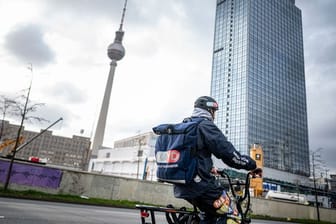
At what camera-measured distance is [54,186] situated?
1659 centimetres

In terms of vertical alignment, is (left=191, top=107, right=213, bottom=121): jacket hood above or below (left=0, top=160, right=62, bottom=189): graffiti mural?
above

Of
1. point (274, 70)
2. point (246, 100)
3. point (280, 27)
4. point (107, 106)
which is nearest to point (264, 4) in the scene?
point (280, 27)

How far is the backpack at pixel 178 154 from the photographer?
220 centimetres

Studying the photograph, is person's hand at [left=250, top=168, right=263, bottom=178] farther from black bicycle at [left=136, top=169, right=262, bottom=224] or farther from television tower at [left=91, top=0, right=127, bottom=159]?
television tower at [left=91, top=0, right=127, bottom=159]

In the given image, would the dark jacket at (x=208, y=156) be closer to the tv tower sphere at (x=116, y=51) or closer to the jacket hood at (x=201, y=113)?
the jacket hood at (x=201, y=113)

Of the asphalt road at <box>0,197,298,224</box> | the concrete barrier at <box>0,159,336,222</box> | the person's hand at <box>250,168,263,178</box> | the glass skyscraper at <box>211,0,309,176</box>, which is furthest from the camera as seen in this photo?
the glass skyscraper at <box>211,0,309,176</box>

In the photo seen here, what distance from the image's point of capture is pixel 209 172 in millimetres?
2268

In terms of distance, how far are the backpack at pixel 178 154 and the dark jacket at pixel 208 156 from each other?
0.19 ft

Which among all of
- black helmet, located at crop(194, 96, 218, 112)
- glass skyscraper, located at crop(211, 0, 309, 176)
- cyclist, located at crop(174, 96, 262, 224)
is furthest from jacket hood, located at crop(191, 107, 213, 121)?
glass skyscraper, located at crop(211, 0, 309, 176)

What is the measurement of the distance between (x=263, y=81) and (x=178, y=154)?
9904 centimetres

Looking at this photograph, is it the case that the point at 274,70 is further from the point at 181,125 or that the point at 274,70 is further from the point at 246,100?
the point at 181,125

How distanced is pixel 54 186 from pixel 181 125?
16.9m

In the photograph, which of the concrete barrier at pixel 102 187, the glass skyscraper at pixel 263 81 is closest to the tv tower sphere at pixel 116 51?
the glass skyscraper at pixel 263 81

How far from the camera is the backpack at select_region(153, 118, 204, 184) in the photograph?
2.20 m
